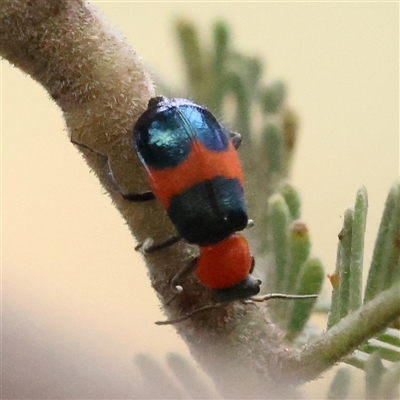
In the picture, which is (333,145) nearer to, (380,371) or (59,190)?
(59,190)

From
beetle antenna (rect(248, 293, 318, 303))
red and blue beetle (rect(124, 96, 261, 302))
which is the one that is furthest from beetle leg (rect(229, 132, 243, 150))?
beetle antenna (rect(248, 293, 318, 303))

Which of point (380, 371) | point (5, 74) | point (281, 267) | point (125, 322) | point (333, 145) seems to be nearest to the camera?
point (380, 371)

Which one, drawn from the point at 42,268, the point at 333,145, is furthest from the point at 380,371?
the point at 333,145

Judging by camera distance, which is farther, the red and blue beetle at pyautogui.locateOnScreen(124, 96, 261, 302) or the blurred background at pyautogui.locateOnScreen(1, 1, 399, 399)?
the blurred background at pyautogui.locateOnScreen(1, 1, 399, 399)

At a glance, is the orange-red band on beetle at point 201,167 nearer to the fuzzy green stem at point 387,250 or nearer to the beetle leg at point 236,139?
the beetle leg at point 236,139

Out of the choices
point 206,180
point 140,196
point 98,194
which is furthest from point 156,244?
point 98,194

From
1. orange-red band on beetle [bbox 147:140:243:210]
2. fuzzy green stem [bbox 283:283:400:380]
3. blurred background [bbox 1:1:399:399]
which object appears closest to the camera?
fuzzy green stem [bbox 283:283:400:380]

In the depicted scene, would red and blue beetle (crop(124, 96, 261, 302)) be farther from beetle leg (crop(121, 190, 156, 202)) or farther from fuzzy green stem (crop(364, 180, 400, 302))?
fuzzy green stem (crop(364, 180, 400, 302))

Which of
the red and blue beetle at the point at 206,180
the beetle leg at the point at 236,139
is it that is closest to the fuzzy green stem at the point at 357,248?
the red and blue beetle at the point at 206,180
